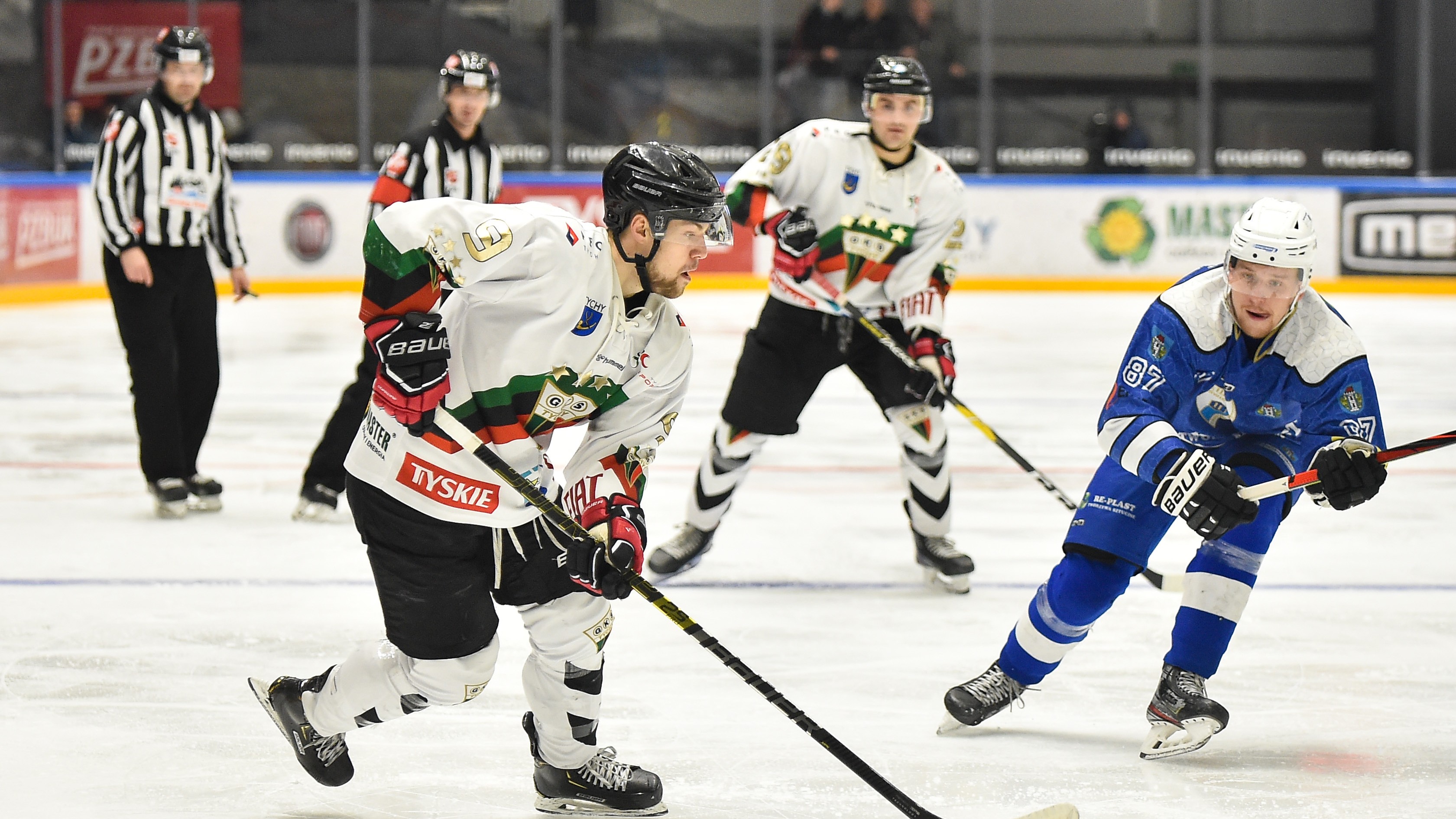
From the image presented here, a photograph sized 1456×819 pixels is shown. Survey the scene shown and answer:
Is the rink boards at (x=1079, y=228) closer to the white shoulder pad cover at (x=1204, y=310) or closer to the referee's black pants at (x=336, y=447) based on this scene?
the referee's black pants at (x=336, y=447)

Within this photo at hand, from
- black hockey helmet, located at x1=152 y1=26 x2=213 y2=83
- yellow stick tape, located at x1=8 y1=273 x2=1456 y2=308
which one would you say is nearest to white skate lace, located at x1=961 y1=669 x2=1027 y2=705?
A: black hockey helmet, located at x1=152 y1=26 x2=213 y2=83

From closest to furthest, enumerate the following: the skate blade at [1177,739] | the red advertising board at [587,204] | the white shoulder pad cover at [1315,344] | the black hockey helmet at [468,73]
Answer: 1. the white shoulder pad cover at [1315,344]
2. the skate blade at [1177,739]
3. the black hockey helmet at [468,73]
4. the red advertising board at [587,204]

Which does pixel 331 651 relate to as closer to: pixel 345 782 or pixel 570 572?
pixel 345 782

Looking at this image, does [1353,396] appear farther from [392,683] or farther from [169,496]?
[169,496]

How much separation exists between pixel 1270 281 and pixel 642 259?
1.02 metres

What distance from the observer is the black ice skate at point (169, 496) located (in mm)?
4441

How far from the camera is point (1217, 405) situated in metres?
2.69

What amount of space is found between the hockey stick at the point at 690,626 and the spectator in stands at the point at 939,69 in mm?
9907

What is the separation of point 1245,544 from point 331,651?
5.85 feet

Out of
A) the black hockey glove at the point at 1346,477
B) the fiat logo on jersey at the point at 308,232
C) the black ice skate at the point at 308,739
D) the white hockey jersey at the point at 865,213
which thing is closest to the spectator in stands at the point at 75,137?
the fiat logo on jersey at the point at 308,232

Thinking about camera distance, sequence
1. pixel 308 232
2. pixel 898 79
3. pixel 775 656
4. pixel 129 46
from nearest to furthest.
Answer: pixel 775 656 < pixel 898 79 < pixel 308 232 < pixel 129 46

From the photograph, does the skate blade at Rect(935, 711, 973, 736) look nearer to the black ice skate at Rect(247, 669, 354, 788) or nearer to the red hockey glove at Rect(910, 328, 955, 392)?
the black ice skate at Rect(247, 669, 354, 788)

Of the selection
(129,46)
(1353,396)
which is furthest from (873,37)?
(1353,396)

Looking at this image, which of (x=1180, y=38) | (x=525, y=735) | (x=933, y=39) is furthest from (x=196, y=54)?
(x=1180, y=38)
